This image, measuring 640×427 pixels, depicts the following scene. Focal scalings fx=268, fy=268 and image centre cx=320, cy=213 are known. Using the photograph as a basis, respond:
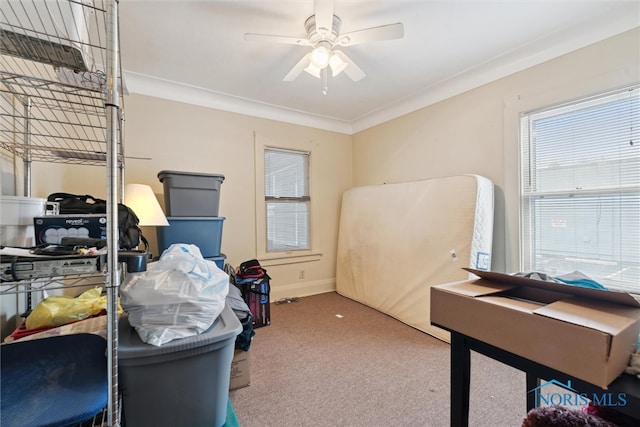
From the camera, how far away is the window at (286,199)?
3.38 meters

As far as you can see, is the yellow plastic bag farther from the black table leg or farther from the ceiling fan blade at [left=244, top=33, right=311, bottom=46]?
the ceiling fan blade at [left=244, top=33, right=311, bottom=46]

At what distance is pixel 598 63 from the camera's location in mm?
1863

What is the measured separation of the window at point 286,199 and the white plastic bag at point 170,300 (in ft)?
7.02

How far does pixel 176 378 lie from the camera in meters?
1.11

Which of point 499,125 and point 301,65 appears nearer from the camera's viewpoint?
point 301,65

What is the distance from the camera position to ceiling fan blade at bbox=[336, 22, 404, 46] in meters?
1.60

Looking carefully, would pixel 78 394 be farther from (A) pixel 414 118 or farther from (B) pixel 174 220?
(A) pixel 414 118

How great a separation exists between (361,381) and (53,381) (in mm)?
Answer: 1551

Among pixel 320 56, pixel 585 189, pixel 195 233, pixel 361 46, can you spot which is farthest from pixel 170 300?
pixel 585 189

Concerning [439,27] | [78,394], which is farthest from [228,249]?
[439,27]

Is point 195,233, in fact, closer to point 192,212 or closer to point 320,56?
point 192,212

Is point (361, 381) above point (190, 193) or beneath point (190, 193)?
beneath

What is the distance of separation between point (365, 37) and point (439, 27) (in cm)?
64

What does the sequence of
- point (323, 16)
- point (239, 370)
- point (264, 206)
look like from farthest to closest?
point (264, 206) → point (239, 370) → point (323, 16)
